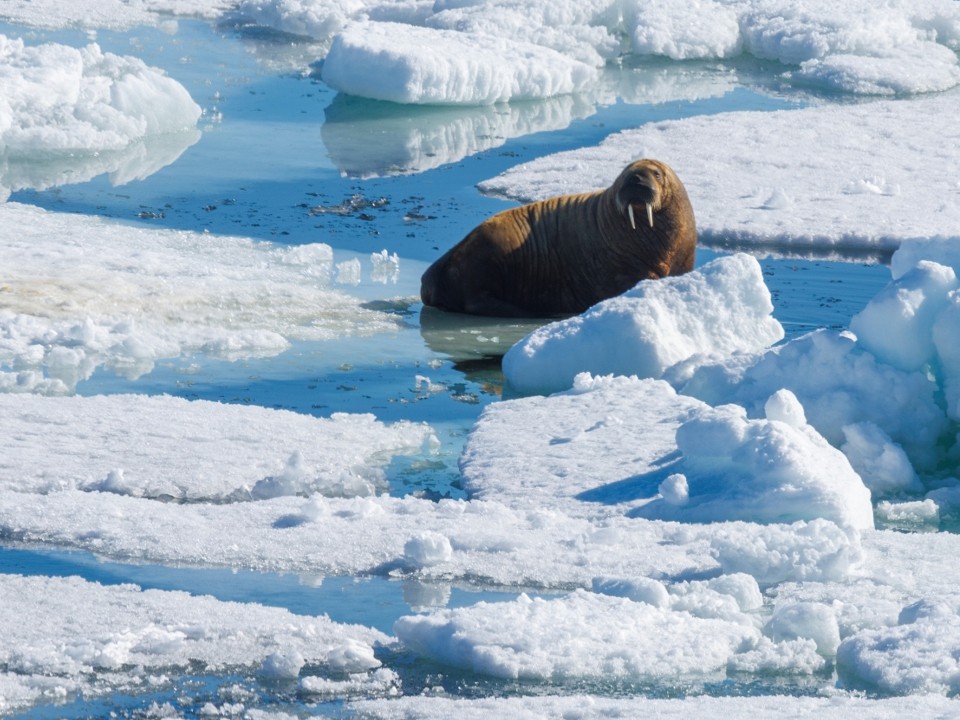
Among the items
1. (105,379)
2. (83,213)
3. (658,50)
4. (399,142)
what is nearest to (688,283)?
(105,379)

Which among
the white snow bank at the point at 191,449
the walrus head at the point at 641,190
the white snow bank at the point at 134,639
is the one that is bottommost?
the white snow bank at the point at 191,449

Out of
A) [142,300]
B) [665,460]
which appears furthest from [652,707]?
[142,300]

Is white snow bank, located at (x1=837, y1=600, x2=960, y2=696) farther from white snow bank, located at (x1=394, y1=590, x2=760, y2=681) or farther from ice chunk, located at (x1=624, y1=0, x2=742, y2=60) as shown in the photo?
ice chunk, located at (x1=624, y1=0, x2=742, y2=60)

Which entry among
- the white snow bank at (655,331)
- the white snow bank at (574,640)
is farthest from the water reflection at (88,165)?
the white snow bank at (574,640)

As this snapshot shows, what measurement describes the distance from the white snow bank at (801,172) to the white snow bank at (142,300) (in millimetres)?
2477

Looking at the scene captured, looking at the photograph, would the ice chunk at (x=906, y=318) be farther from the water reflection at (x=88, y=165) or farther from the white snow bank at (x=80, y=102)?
the white snow bank at (x=80, y=102)

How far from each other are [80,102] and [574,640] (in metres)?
8.94

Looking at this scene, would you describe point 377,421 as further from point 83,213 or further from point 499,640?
point 83,213

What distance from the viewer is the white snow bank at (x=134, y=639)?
3.97m

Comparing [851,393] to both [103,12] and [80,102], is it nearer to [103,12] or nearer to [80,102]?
[80,102]

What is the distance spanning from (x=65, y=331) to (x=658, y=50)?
10275 millimetres

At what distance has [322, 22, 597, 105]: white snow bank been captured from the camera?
13.8 m

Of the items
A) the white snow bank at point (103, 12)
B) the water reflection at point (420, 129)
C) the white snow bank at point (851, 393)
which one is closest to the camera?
the white snow bank at point (851, 393)

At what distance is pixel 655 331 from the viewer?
22.8 ft
